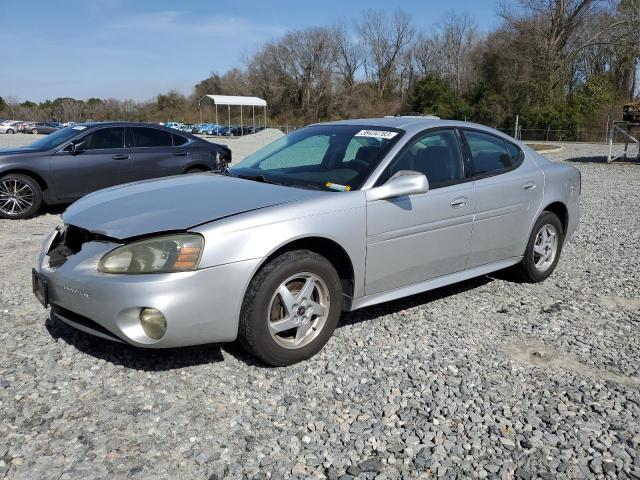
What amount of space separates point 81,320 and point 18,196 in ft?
19.8

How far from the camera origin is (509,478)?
8.55 ft

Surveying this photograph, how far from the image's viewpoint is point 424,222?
4.17m

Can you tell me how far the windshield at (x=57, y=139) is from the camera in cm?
878

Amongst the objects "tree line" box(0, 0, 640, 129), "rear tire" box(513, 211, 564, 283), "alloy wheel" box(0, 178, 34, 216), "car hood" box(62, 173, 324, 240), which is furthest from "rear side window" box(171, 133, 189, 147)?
"tree line" box(0, 0, 640, 129)

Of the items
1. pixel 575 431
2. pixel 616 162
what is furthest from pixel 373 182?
pixel 616 162

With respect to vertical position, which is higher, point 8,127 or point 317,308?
point 8,127

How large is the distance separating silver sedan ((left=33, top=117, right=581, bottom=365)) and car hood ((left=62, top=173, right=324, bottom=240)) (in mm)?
14

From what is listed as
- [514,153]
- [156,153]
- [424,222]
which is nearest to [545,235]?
[514,153]

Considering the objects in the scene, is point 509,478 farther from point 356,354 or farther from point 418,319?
point 418,319

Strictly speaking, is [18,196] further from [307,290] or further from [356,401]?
[356,401]

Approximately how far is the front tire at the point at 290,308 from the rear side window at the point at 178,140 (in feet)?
22.6

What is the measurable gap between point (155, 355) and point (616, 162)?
75.6 ft

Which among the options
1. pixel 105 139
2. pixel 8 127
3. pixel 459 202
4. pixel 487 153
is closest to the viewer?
pixel 459 202

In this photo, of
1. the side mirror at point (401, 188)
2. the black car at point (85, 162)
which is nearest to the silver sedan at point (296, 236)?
the side mirror at point (401, 188)
